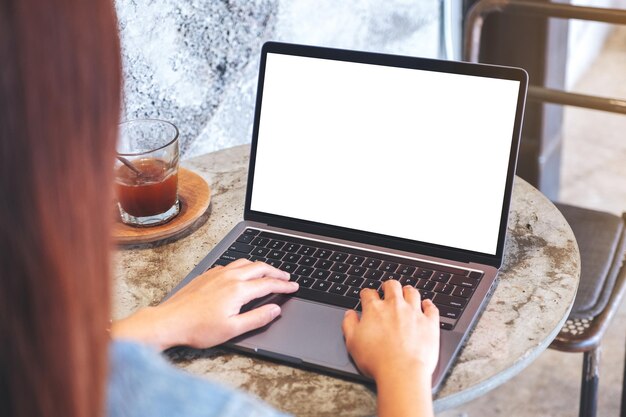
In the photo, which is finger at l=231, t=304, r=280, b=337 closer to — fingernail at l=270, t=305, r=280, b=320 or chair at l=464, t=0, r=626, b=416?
fingernail at l=270, t=305, r=280, b=320

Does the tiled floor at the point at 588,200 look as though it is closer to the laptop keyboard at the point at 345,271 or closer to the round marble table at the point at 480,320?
the round marble table at the point at 480,320

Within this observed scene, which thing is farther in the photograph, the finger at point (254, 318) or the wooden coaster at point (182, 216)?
the wooden coaster at point (182, 216)

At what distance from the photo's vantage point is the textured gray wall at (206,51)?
135cm

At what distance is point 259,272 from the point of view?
0.94 metres

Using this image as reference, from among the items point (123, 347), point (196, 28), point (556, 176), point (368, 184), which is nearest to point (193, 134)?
point (196, 28)

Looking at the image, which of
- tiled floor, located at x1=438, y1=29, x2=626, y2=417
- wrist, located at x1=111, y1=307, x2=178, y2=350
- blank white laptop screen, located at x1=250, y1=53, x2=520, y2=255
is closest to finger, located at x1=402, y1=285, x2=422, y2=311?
blank white laptop screen, located at x1=250, y1=53, x2=520, y2=255

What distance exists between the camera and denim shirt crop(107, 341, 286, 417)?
544 mm

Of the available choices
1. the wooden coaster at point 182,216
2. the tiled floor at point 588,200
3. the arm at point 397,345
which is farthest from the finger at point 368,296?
the tiled floor at point 588,200

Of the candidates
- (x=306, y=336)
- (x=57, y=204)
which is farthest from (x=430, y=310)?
(x=57, y=204)

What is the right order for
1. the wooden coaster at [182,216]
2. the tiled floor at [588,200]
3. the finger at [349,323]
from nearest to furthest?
the finger at [349,323]
the wooden coaster at [182,216]
the tiled floor at [588,200]

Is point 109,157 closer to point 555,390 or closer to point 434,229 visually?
point 434,229

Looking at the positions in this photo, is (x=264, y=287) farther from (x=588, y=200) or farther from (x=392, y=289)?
(x=588, y=200)

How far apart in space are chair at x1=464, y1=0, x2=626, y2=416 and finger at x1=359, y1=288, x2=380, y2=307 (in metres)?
0.47

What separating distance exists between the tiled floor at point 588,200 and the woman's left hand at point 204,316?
990 millimetres
